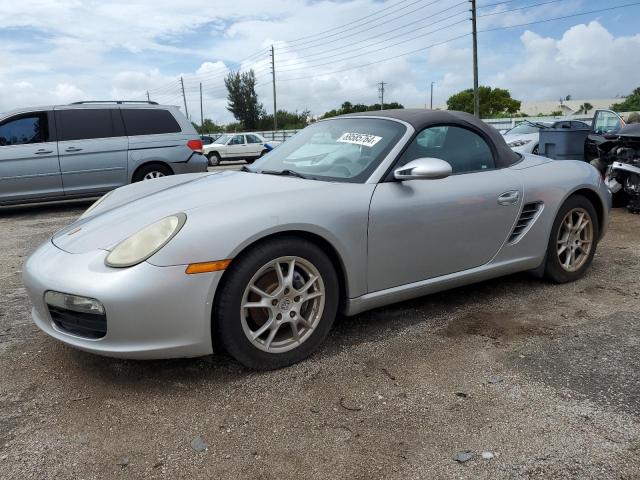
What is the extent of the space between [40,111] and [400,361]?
7.57 m

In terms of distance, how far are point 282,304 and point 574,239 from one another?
2.48m

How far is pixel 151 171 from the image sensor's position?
8.84 m

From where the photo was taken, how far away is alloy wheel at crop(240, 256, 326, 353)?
102 inches

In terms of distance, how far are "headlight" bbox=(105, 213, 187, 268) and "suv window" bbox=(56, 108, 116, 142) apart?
669cm

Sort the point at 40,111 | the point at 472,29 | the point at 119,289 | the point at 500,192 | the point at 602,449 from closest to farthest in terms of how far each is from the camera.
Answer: the point at 602,449 → the point at 119,289 → the point at 500,192 → the point at 40,111 → the point at 472,29

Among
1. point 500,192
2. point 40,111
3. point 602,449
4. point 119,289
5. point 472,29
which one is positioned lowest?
point 602,449

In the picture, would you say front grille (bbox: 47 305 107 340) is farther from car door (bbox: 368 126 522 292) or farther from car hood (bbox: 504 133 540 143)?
car hood (bbox: 504 133 540 143)

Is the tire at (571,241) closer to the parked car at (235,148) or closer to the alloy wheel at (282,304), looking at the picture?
the alloy wheel at (282,304)

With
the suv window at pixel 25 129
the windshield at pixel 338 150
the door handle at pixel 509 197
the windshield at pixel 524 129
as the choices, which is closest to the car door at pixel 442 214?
the door handle at pixel 509 197

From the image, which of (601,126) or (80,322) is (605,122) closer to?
(601,126)

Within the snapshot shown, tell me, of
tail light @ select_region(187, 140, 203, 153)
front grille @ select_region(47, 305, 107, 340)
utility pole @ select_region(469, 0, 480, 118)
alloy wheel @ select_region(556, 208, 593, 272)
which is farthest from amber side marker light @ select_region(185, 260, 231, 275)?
utility pole @ select_region(469, 0, 480, 118)

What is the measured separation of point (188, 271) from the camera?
239cm

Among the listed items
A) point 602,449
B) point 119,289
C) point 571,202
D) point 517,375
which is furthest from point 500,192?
point 119,289

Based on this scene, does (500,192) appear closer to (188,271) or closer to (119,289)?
(188,271)
